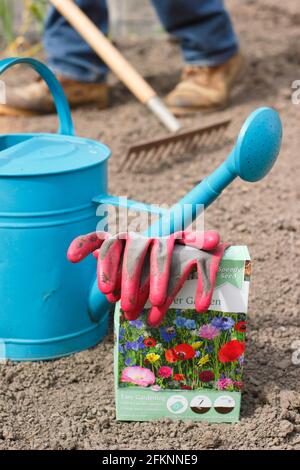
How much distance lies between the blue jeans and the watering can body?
1648 millimetres

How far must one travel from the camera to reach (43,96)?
11.9 ft

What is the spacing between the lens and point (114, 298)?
1584 millimetres

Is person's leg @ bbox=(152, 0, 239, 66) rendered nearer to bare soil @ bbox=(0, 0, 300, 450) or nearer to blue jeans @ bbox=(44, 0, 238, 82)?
blue jeans @ bbox=(44, 0, 238, 82)

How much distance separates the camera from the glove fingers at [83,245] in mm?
1603

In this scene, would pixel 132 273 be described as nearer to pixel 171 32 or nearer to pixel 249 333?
pixel 249 333

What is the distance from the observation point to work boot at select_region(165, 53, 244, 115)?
3619mm

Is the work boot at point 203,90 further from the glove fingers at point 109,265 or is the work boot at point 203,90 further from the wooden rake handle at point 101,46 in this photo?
the glove fingers at point 109,265

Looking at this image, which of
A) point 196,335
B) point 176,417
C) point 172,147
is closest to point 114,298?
point 196,335

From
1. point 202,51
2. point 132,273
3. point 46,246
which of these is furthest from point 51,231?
point 202,51

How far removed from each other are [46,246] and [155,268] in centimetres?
40

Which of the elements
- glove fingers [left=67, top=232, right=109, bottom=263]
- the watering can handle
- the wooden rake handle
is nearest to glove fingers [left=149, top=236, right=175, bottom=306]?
glove fingers [left=67, top=232, right=109, bottom=263]

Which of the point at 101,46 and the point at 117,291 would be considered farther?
the point at 101,46

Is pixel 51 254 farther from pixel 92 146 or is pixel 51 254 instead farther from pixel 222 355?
pixel 222 355
